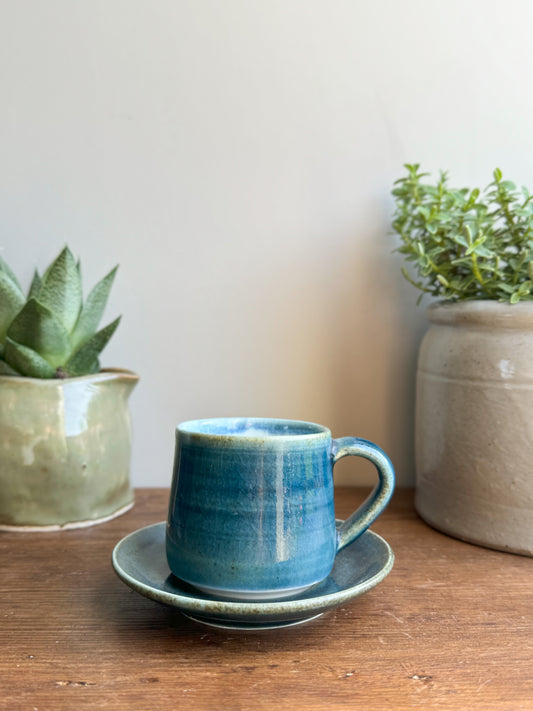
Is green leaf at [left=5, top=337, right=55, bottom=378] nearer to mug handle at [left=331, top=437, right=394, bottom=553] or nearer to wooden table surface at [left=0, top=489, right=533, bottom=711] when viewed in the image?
wooden table surface at [left=0, top=489, right=533, bottom=711]

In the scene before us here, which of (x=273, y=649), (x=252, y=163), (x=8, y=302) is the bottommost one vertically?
(x=273, y=649)

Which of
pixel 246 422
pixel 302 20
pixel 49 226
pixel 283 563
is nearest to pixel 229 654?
pixel 283 563

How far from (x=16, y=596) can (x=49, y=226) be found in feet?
1.46

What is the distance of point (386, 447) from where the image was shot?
720mm

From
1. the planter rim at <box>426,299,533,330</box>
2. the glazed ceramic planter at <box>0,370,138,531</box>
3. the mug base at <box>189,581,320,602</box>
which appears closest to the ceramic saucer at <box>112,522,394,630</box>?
the mug base at <box>189,581,320,602</box>

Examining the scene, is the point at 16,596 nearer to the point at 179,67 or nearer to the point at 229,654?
the point at 229,654

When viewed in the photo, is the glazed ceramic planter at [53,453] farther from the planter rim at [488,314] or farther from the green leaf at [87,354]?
the planter rim at [488,314]

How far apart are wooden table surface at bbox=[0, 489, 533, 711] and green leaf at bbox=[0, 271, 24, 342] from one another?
23 cm

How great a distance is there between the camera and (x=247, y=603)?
340mm

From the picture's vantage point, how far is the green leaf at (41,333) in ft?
1.78

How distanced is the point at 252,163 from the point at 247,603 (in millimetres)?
524

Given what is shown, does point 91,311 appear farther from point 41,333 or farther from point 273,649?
point 273,649

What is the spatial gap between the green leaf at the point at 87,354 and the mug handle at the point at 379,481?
0.31 metres

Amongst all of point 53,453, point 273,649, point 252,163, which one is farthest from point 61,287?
point 273,649
